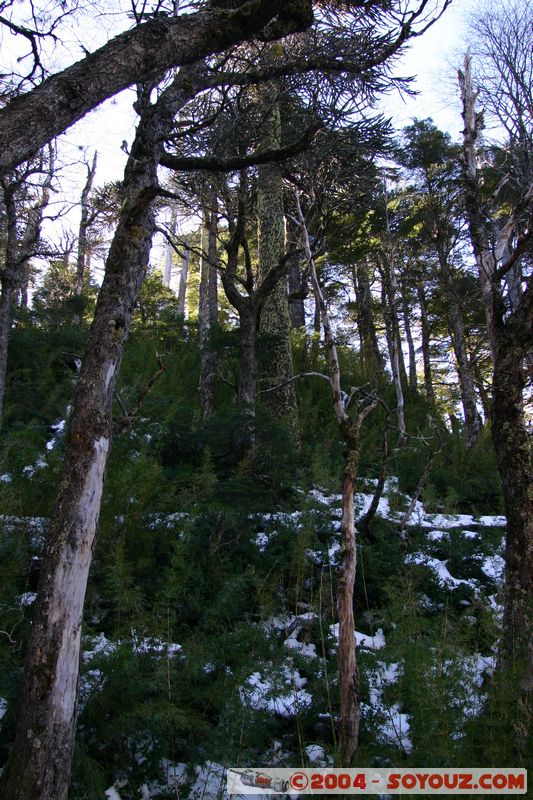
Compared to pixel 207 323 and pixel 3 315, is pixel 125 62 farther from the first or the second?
pixel 207 323

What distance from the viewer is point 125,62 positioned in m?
3.40

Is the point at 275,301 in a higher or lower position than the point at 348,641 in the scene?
higher

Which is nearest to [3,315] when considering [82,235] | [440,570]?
[440,570]

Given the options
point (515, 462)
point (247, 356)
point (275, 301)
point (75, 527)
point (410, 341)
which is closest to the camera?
point (75, 527)

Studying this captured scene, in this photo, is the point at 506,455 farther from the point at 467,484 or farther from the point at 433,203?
the point at 433,203

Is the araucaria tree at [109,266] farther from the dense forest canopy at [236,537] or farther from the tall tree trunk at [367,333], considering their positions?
the tall tree trunk at [367,333]

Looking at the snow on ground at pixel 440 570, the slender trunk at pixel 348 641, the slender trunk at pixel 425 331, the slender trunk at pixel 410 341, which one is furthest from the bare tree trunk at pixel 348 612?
the slender trunk at pixel 425 331

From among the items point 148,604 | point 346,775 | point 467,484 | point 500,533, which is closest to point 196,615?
Result: point 148,604

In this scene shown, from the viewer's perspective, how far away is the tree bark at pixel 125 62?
2.90m

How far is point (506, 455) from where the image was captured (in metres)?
4.02

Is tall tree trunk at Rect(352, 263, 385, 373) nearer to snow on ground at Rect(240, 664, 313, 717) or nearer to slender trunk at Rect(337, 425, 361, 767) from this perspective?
slender trunk at Rect(337, 425, 361, 767)

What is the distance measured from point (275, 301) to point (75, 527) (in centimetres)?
729

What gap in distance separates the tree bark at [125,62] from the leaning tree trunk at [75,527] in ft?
1.53

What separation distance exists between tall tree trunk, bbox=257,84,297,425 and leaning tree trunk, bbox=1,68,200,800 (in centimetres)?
524
